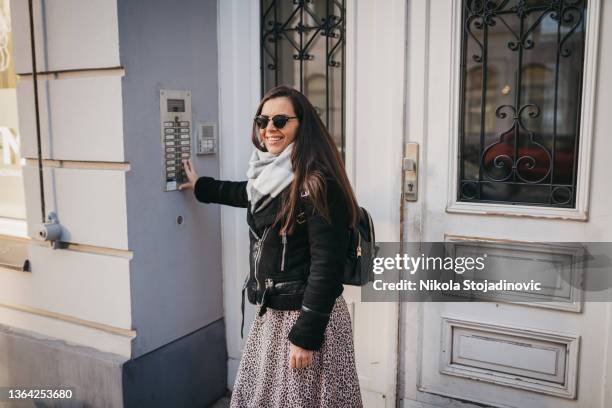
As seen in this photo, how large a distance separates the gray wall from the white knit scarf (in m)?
Answer: 0.83

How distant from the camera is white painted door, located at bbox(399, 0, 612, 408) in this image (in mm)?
2711

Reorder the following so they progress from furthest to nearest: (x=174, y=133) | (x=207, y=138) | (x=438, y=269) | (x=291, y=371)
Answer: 1. (x=207, y=138)
2. (x=174, y=133)
3. (x=438, y=269)
4. (x=291, y=371)

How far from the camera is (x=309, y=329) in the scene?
232cm

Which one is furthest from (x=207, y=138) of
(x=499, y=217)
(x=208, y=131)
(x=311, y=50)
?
(x=499, y=217)

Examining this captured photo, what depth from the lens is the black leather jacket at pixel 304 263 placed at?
7.58 ft

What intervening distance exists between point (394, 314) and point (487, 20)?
1618mm

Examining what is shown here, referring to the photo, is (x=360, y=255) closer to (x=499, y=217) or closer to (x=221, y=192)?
(x=499, y=217)

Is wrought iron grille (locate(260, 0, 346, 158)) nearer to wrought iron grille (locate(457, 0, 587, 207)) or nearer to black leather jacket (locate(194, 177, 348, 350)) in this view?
wrought iron grille (locate(457, 0, 587, 207))

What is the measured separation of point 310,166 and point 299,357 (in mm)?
784

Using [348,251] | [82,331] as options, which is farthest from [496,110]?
[82,331]

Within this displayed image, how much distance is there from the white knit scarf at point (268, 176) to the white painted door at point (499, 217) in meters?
Answer: 0.93

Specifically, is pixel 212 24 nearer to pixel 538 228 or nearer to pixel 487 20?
pixel 487 20

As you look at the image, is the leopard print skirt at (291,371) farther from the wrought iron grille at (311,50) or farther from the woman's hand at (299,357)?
the wrought iron grille at (311,50)

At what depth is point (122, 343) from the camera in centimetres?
310
